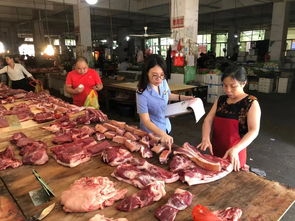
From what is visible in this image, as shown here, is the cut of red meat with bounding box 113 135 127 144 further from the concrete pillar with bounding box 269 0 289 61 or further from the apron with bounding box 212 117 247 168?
the concrete pillar with bounding box 269 0 289 61

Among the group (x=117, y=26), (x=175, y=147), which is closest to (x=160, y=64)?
(x=175, y=147)

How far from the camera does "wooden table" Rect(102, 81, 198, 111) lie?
8312 millimetres

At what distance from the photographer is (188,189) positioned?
2.02m

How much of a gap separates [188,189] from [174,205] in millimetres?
309

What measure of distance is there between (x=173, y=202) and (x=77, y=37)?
13694mm

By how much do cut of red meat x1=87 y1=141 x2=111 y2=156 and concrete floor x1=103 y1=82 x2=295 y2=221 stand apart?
2.80 m

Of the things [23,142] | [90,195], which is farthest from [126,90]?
[90,195]

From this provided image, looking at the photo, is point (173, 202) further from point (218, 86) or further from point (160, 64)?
point (218, 86)

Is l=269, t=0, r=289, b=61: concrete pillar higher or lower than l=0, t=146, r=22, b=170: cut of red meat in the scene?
higher

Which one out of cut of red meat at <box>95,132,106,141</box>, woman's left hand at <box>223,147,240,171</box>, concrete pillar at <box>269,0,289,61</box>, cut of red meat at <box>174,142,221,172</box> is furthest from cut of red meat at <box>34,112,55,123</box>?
concrete pillar at <box>269,0,289,61</box>

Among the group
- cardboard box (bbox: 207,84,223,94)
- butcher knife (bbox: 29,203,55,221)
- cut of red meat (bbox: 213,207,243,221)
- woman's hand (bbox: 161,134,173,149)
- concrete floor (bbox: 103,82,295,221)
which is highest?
woman's hand (bbox: 161,134,173,149)

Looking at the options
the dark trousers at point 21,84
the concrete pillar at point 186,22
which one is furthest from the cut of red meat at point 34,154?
the concrete pillar at point 186,22

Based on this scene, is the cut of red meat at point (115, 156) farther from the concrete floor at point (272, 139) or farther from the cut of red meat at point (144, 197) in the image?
the concrete floor at point (272, 139)

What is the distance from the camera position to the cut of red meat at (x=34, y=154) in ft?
8.27
